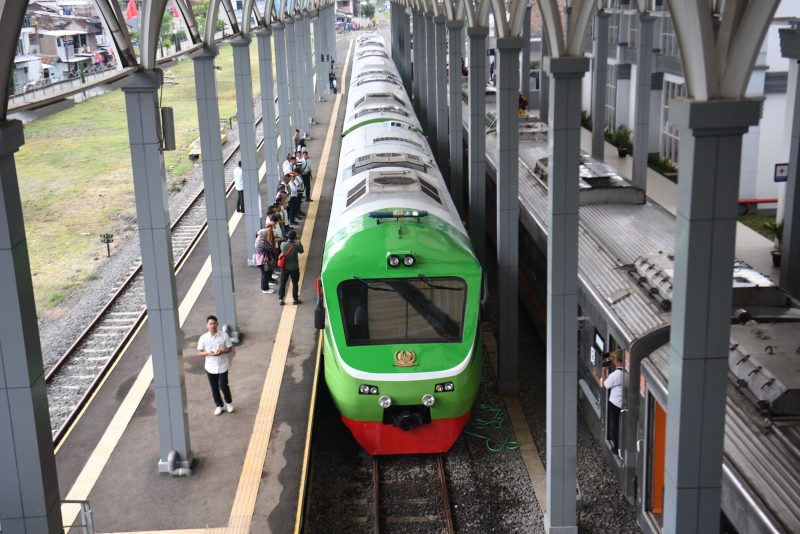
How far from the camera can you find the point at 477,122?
14.7 m

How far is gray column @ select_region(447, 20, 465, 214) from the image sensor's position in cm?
1777

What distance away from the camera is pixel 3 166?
5.88m

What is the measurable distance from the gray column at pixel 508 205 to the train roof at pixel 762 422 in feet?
13.6

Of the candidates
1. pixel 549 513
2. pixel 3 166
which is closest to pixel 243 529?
pixel 549 513

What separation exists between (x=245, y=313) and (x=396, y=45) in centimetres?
3982

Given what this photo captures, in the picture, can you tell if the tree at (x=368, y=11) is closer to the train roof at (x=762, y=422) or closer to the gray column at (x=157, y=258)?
the gray column at (x=157, y=258)

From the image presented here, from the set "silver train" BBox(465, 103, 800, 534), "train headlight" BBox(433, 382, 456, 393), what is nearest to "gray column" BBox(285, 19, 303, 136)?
"silver train" BBox(465, 103, 800, 534)

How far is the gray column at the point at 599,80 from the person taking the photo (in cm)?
2405

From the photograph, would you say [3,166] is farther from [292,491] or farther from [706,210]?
[292,491]

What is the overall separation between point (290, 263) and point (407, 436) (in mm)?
5381

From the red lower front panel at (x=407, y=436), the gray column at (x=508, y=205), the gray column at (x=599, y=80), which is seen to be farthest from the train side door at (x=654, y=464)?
the gray column at (x=599, y=80)

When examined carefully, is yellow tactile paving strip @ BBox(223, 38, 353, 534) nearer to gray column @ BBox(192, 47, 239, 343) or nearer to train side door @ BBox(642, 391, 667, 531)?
gray column @ BBox(192, 47, 239, 343)

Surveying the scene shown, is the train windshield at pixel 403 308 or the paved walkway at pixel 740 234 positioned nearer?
the train windshield at pixel 403 308

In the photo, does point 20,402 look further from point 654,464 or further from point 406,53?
point 406,53
